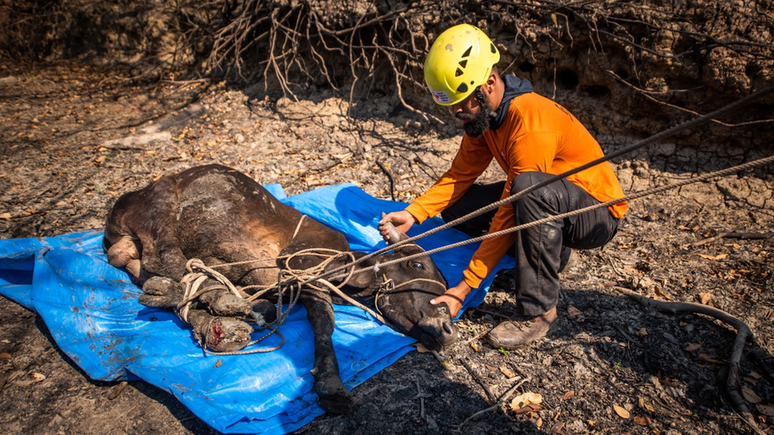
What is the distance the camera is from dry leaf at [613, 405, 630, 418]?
2.30m

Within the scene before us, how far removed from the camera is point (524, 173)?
2586 millimetres

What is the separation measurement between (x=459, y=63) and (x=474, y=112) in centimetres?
35

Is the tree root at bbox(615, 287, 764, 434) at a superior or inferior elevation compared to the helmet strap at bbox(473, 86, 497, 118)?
Answer: inferior

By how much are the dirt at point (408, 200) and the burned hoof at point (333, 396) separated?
72 millimetres

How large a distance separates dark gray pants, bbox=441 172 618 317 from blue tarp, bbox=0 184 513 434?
56cm

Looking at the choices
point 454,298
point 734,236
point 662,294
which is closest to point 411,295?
point 454,298

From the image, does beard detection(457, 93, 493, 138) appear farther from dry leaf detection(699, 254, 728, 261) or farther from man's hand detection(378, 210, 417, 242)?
dry leaf detection(699, 254, 728, 261)

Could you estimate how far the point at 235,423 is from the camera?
87.4 inches

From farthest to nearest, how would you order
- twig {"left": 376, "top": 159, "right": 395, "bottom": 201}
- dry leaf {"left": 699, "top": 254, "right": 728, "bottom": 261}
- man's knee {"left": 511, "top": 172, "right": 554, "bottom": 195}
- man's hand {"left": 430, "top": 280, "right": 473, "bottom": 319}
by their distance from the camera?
1. twig {"left": 376, "top": 159, "right": 395, "bottom": 201}
2. dry leaf {"left": 699, "top": 254, "right": 728, "bottom": 261}
3. man's hand {"left": 430, "top": 280, "right": 473, "bottom": 319}
4. man's knee {"left": 511, "top": 172, "right": 554, "bottom": 195}

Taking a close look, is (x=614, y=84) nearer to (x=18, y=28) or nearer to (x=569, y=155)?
(x=569, y=155)

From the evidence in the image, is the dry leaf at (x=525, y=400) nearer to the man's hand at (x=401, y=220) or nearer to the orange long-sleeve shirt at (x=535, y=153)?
the orange long-sleeve shirt at (x=535, y=153)

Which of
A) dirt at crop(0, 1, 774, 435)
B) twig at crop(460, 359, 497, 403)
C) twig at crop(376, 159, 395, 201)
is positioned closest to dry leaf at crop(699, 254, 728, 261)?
dirt at crop(0, 1, 774, 435)

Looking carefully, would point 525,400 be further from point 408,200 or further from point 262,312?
point 408,200

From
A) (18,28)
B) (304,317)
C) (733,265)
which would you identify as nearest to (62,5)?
(18,28)
